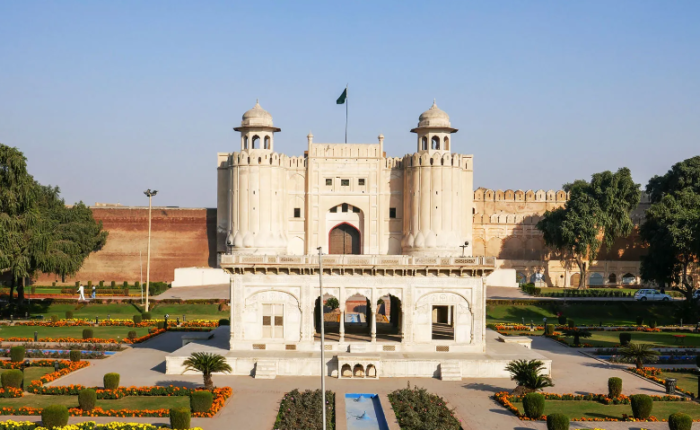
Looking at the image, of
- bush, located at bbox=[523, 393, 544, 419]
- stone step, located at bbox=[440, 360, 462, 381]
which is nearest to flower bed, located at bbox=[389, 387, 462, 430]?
bush, located at bbox=[523, 393, 544, 419]

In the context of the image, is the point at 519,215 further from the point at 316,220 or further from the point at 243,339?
the point at 243,339

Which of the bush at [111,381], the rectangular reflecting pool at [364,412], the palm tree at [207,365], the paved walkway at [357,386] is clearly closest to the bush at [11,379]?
the paved walkway at [357,386]

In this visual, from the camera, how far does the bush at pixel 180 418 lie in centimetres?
2088

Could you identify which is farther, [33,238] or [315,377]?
[33,238]

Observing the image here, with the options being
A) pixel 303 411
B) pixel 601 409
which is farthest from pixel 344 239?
pixel 303 411

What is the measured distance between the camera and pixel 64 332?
40125mm

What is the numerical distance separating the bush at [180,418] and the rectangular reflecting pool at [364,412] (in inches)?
182

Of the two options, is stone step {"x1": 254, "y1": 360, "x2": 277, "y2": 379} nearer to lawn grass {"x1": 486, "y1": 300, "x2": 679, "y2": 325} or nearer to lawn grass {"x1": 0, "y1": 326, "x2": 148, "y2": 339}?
lawn grass {"x1": 0, "y1": 326, "x2": 148, "y2": 339}

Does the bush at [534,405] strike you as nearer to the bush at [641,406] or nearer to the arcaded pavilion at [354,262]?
the bush at [641,406]

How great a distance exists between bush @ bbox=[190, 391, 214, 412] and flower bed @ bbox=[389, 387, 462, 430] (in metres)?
5.71

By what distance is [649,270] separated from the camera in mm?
53250

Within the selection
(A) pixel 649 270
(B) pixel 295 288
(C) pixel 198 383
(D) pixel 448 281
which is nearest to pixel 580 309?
(A) pixel 649 270

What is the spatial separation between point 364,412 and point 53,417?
904 centimetres

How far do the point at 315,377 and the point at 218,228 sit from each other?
34.4 m
